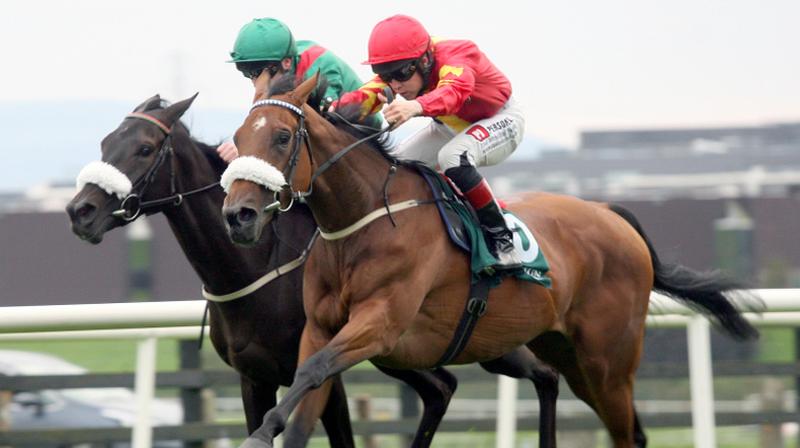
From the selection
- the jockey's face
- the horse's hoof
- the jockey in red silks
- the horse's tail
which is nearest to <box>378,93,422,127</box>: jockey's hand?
the jockey in red silks

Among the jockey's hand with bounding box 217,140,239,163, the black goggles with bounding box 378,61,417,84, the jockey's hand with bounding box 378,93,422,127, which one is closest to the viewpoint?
the jockey's hand with bounding box 378,93,422,127

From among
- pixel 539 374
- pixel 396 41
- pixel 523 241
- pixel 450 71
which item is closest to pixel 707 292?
pixel 539 374

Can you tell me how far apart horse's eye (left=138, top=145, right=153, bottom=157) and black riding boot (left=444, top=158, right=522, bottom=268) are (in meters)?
1.03

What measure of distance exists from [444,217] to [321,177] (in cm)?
50

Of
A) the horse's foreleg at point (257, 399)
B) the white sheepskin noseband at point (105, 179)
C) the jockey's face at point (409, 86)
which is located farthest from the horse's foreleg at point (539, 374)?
the white sheepskin noseband at point (105, 179)

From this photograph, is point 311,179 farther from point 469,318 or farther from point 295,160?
point 469,318

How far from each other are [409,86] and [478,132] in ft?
1.19

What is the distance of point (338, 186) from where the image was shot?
13.0 feet

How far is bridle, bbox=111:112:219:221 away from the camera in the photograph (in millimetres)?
4172

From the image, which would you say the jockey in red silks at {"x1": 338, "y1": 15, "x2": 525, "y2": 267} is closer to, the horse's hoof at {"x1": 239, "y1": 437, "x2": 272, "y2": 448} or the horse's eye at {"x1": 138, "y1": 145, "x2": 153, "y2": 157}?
the horse's eye at {"x1": 138, "y1": 145, "x2": 153, "y2": 157}

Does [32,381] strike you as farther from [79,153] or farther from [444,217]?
[79,153]

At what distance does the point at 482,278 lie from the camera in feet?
14.0

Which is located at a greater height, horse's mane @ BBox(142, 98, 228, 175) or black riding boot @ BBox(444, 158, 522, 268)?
horse's mane @ BBox(142, 98, 228, 175)

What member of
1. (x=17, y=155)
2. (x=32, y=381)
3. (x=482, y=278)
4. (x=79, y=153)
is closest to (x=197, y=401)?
(x=32, y=381)
